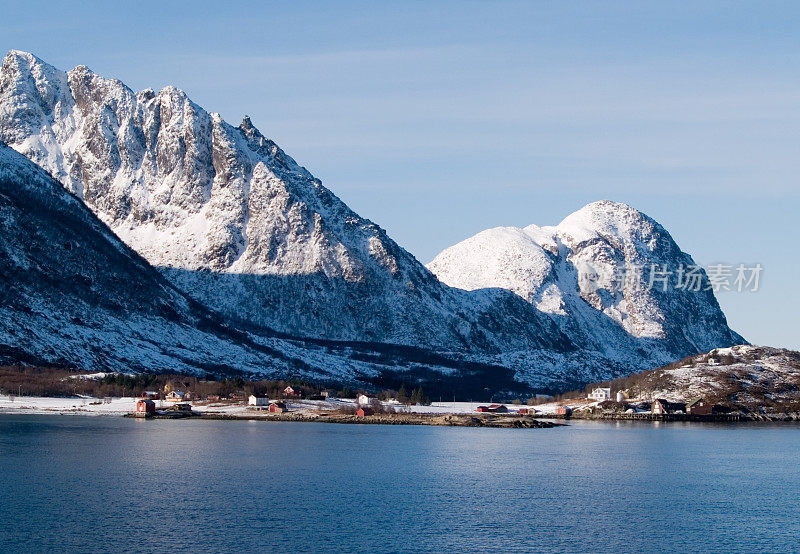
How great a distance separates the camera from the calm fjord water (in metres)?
82.5

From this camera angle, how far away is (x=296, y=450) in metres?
145

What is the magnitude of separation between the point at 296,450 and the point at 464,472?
95.2 ft

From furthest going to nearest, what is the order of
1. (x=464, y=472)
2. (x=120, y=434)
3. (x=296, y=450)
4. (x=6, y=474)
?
(x=120, y=434) < (x=296, y=450) < (x=464, y=472) < (x=6, y=474)

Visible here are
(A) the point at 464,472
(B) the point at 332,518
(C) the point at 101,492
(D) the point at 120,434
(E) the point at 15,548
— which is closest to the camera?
(E) the point at 15,548

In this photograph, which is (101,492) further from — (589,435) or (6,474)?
(589,435)

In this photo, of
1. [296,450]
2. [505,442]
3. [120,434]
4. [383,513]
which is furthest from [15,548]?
[505,442]

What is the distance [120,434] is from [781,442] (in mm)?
102607

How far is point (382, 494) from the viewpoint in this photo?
10481 centimetres

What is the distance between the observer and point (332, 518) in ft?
297

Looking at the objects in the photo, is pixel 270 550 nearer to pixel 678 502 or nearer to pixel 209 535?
pixel 209 535

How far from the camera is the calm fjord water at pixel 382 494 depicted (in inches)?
3248

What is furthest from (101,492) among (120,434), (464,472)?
(120,434)

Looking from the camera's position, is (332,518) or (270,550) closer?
(270,550)

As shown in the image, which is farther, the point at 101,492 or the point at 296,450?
the point at 296,450
